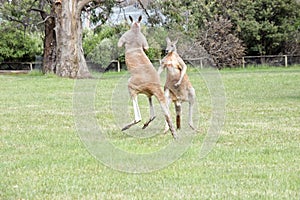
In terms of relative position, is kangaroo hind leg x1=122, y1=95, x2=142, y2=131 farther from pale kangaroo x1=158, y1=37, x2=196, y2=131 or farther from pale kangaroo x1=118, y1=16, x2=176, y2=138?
pale kangaroo x1=158, y1=37, x2=196, y2=131

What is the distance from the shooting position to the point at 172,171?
739 centimetres

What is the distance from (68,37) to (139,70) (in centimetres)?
2106

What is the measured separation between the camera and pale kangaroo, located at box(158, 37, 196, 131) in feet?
33.4

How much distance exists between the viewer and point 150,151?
8.48 m

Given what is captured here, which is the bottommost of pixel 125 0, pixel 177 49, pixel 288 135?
pixel 288 135

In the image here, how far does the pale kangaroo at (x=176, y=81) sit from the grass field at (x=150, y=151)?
334mm

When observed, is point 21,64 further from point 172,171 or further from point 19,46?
point 172,171

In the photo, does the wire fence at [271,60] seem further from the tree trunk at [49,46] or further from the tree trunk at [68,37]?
the tree trunk at [68,37]

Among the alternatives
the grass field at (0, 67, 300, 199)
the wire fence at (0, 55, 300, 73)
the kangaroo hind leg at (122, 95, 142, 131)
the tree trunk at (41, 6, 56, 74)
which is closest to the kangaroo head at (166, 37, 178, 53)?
the grass field at (0, 67, 300, 199)

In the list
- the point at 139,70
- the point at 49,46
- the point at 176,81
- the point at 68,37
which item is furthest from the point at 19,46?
the point at 139,70

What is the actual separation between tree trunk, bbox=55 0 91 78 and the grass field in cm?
1578

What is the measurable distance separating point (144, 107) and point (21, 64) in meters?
31.4

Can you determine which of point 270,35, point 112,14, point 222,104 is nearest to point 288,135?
point 222,104

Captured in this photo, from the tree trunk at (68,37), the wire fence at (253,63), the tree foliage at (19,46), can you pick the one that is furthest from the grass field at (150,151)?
the wire fence at (253,63)
